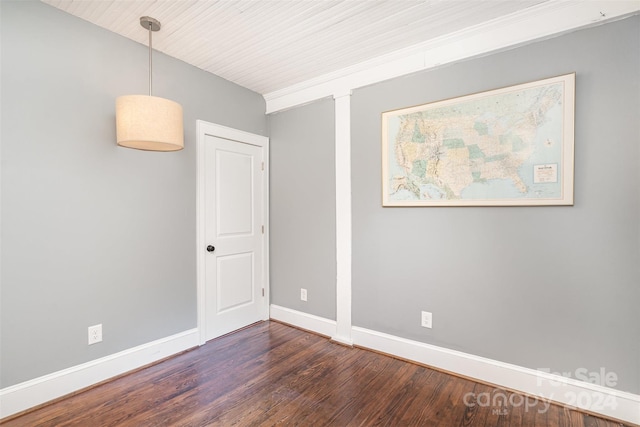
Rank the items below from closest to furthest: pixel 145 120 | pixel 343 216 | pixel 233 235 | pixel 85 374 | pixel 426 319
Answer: pixel 145 120, pixel 85 374, pixel 426 319, pixel 343 216, pixel 233 235

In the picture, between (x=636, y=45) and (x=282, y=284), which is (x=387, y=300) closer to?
(x=282, y=284)

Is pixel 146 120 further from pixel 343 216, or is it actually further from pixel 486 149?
pixel 486 149

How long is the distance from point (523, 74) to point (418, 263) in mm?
1544

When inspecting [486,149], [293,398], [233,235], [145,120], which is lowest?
[293,398]

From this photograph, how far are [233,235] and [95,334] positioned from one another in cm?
138

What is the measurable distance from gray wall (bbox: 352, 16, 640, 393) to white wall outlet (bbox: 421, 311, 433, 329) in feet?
0.13

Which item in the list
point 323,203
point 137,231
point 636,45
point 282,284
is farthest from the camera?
point 282,284

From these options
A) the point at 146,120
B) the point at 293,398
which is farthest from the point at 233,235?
the point at 293,398

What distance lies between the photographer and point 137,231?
2.47 metres

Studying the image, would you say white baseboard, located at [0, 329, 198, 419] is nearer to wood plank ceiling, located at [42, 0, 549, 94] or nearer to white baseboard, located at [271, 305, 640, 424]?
white baseboard, located at [271, 305, 640, 424]

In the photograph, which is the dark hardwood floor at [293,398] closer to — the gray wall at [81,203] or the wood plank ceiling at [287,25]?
the gray wall at [81,203]

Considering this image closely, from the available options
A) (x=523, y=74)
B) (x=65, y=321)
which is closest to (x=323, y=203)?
(x=523, y=74)

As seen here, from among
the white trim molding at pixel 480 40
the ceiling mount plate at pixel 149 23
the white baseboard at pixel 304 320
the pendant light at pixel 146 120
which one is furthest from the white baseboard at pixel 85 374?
the white trim molding at pixel 480 40

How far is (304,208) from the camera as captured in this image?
3.27m
